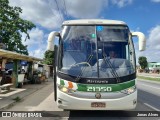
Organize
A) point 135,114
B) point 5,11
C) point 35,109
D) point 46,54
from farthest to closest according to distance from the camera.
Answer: point 46,54
point 5,11
point 35,109
point 135,114

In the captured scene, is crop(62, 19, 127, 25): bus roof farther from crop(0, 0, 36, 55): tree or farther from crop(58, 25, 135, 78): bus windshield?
crop(0, 0, 36, 55): tree

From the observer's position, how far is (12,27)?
40688mm

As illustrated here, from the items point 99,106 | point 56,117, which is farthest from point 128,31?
point 56,117

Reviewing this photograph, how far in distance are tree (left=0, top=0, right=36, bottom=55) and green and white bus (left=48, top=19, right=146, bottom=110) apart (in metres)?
30.7

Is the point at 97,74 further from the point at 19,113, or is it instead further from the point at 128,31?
the point at 19,113

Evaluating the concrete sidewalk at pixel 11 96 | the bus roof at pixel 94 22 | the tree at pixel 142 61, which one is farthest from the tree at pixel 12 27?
the tree at pixel 142 61

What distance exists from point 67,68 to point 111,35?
1.91m

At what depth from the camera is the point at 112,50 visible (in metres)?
10.4

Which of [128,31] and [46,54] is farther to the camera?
[46,54]

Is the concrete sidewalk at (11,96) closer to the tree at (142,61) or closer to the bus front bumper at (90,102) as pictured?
the bus front bumper at (90,102)

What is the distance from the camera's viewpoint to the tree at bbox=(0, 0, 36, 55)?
4044cm

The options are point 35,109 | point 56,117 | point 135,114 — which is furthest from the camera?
point 35,109

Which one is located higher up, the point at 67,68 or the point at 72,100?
the point at 67,68

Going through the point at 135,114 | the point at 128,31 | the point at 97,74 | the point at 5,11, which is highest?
the point at 5,11
